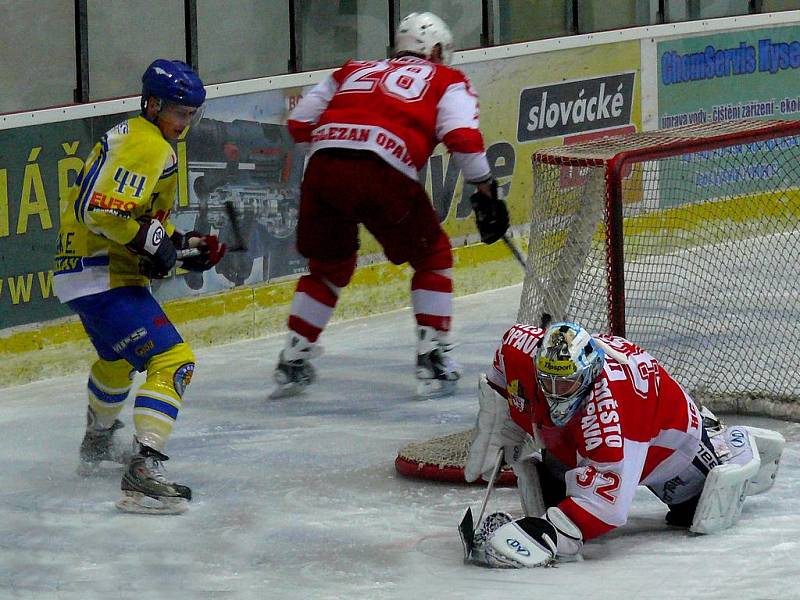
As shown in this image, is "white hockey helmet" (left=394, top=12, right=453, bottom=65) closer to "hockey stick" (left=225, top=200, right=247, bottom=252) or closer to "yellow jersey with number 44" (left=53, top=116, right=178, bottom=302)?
"hockey stick" (left=225, top=200, right=247, bottom=252)

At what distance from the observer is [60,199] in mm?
5980

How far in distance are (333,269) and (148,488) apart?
153cm

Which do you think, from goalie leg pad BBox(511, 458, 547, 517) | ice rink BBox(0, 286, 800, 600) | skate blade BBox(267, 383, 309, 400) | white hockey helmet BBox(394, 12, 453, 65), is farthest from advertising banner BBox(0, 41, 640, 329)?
goalie leg pad BBox(511, 458, 547, 517)

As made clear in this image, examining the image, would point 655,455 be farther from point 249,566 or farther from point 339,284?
point 339,284

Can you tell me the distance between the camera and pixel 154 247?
4352 millimetres

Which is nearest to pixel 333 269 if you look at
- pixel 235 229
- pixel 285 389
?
pixel 285 389

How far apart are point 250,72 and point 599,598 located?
383 cm

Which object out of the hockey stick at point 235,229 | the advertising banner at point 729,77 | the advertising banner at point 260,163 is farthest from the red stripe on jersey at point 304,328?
the advertising banner at point 729,77

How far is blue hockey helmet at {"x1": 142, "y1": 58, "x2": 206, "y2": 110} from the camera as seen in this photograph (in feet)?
14.4

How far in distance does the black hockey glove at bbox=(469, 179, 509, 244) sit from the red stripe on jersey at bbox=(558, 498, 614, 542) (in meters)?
1.74

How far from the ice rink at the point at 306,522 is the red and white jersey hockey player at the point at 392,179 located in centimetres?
29

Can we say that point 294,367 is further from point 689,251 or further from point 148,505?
point 689,251

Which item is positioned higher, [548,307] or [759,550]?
[548,307]

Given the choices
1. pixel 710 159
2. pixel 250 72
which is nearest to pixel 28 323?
pixel 250 72
